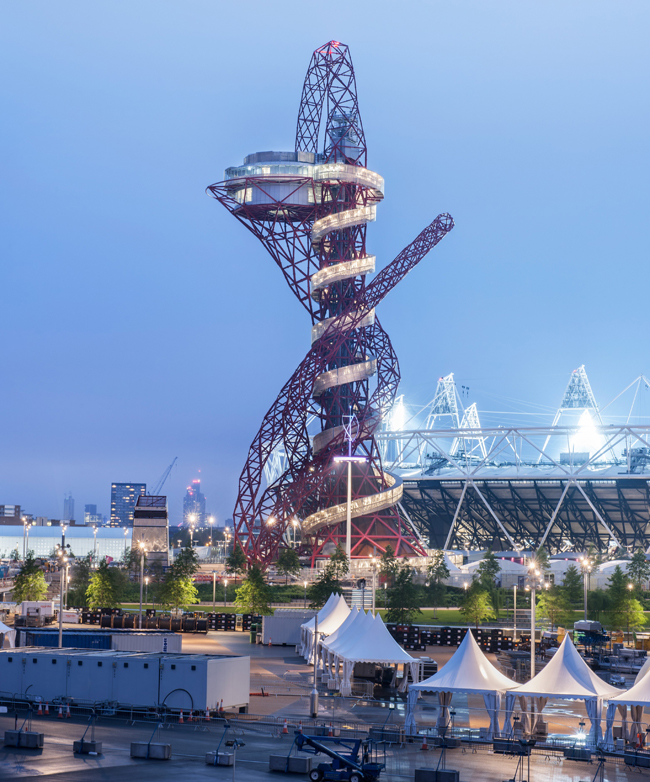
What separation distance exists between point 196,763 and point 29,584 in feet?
201

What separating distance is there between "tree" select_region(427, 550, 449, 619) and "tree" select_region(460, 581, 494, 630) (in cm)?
1077

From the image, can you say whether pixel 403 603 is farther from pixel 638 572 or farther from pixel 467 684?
pixel 467 684

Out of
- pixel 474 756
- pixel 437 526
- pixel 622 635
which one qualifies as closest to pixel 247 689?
pixel 474 756

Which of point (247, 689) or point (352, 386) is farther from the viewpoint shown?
point (352, 386)

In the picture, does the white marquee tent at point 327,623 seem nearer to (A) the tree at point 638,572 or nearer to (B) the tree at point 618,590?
(B) the tree at point 618,590

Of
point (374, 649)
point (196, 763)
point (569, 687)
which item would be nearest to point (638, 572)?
point (374, 649)

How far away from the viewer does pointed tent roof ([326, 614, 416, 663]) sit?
48.6 meters

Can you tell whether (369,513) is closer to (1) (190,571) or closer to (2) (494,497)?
(1) (190,571)

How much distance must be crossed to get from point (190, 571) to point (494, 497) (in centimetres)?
6570

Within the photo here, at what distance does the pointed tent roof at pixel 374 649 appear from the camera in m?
48.6

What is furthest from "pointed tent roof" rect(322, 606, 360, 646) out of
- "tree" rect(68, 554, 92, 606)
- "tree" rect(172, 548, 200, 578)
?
"tree" rect(68, 554, 92, 606)

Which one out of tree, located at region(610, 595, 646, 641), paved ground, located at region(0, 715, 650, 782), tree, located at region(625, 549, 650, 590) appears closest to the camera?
paved ground, located at region(0, 715, 650, 782)

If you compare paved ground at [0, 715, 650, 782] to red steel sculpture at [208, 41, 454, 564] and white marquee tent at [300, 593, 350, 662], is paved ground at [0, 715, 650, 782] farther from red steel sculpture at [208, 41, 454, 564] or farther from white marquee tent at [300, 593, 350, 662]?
red steel sculpture at [208, 41, 454, 564]

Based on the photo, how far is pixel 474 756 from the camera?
37344 mm
